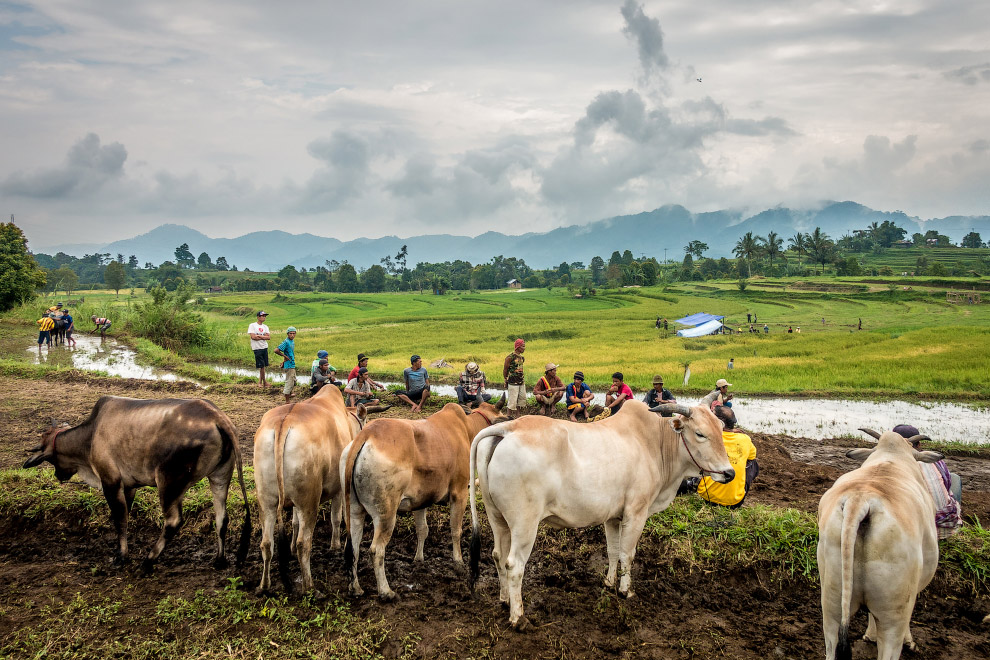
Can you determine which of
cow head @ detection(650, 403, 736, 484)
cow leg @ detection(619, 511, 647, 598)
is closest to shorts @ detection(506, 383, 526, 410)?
cow head @ detection(650, 403, 736, 484)

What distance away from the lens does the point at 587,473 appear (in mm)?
5004

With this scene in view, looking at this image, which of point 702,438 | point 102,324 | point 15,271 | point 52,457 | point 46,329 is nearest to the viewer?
point 702,438

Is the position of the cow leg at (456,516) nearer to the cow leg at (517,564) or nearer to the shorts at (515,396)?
the cow leg at (517,564)

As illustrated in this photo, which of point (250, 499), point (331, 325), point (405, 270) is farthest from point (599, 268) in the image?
point (250, 499)

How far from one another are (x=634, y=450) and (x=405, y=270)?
100 meters

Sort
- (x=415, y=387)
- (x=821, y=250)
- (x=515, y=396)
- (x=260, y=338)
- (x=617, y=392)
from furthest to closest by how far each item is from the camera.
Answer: (x=821, y=250), (x=260, y=338), (x=515, y=396), (x=415, y=387), (x=617, y=392)

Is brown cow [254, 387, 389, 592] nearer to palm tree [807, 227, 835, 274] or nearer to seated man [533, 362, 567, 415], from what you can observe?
seated man [533, 362, 567, 415]

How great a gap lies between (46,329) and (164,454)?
20019 mm

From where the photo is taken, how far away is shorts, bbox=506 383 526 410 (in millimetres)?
11312

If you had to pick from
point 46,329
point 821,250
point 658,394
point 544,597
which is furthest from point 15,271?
point 821,250

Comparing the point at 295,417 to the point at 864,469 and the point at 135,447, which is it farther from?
the point at 864,469

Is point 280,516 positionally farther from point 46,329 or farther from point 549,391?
point 46,329

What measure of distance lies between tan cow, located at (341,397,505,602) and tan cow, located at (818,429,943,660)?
3.28 meters

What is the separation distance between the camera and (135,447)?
5.76m
